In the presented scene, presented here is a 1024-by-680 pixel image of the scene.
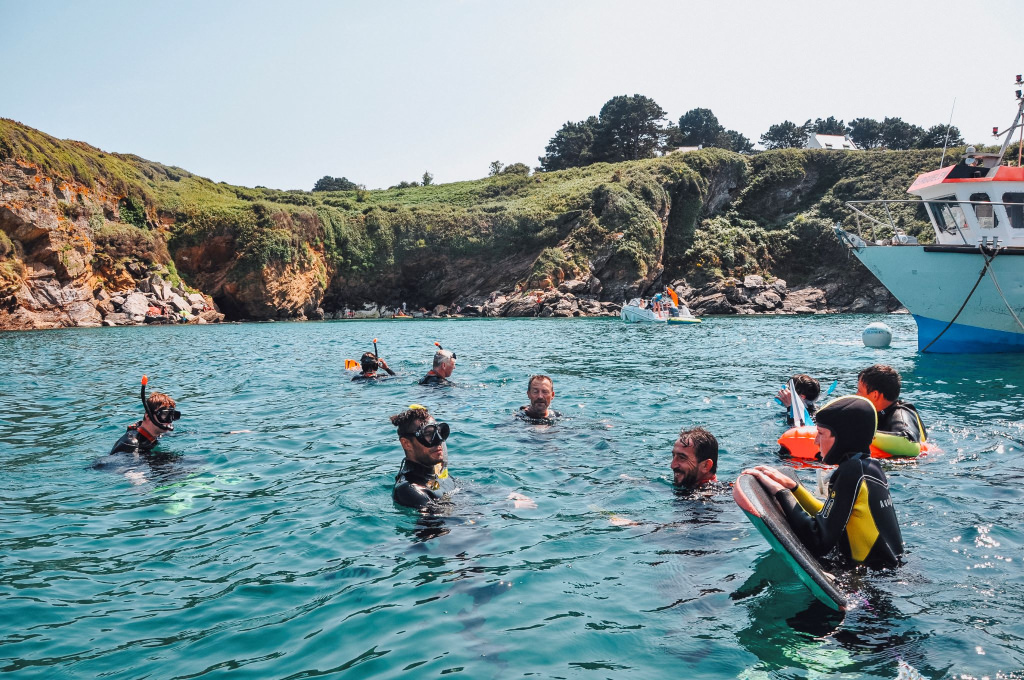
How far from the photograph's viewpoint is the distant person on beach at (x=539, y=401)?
9.82 m

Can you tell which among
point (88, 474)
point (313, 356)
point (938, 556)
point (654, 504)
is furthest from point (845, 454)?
point (313, 356)

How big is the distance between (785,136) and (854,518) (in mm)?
102860

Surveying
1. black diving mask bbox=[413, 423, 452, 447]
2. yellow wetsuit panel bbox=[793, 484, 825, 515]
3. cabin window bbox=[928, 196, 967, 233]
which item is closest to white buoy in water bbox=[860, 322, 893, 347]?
cabin window bbox=[928, 196, 967, 233]

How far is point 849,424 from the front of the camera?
4.46m

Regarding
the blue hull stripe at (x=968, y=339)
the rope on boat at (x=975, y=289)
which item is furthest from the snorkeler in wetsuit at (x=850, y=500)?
the blue hull stripe at (x=968, y=339)

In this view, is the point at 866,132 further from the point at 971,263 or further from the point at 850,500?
the point at 850,500

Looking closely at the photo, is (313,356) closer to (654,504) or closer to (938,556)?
(654,504)

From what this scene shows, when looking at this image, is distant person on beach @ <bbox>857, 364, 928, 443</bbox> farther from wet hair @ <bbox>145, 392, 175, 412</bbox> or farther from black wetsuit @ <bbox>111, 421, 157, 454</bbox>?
black wetsuit @ <bbox>111, 421, 157, 454</bbox>

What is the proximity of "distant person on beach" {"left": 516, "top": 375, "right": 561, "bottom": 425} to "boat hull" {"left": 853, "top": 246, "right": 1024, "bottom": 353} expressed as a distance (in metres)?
13.9

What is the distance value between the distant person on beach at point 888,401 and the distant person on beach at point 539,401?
4.10 metres

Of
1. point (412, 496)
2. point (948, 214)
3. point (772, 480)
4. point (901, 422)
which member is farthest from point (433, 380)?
point (948, 214)

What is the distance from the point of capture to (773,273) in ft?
190

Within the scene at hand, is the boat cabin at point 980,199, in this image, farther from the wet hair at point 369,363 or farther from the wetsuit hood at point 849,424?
the wetsuit hood at point 849,424

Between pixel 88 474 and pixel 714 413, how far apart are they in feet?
28.9
